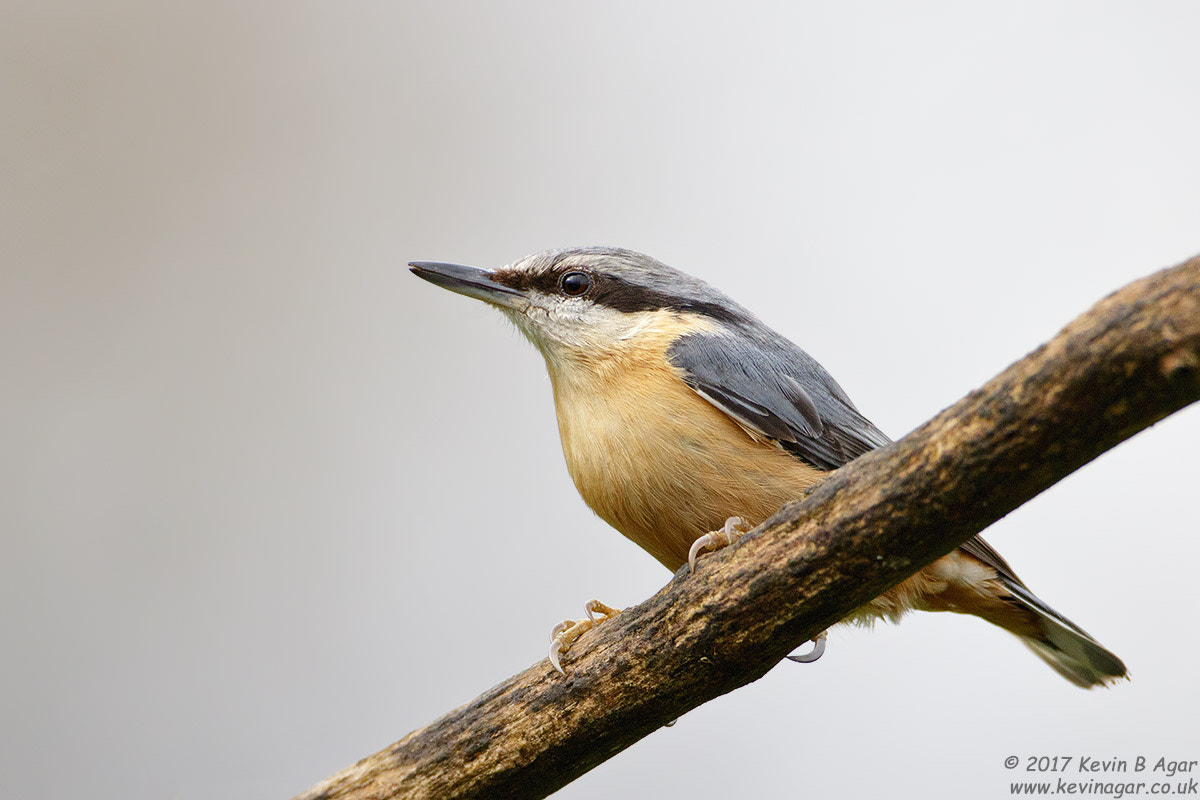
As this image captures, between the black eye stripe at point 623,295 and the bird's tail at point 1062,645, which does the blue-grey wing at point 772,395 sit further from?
the bird's tail at point 1062,645

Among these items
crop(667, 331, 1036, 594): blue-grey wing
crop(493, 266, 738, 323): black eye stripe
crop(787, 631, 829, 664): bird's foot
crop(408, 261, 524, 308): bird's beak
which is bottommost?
crop(787, 631, 829, 664): bird's foot

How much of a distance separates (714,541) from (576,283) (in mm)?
1195

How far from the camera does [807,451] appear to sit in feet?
9.16

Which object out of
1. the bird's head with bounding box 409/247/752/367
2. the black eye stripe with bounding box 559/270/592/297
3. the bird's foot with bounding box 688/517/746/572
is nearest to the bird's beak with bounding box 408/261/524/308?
the bird's head with bounding box 409/247/752/367

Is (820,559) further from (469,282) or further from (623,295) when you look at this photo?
(469,282)

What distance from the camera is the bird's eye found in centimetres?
319

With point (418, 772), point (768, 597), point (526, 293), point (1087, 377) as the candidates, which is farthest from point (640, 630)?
point (526, 293)

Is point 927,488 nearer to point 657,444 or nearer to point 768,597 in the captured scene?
point 768,597

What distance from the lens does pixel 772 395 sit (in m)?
2.81

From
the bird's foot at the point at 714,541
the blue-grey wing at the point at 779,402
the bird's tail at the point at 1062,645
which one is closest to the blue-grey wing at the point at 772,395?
the blue-grey wing at the point at 779,402

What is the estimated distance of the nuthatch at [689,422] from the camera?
266 centimetres

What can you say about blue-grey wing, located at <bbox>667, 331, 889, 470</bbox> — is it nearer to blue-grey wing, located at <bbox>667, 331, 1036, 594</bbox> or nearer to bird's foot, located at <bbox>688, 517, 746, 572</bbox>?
blue-grey wing, located at <bbox>667, 331, 1036, 594</bbox>

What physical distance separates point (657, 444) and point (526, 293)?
2.76ft

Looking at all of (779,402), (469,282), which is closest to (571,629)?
(779,402)
